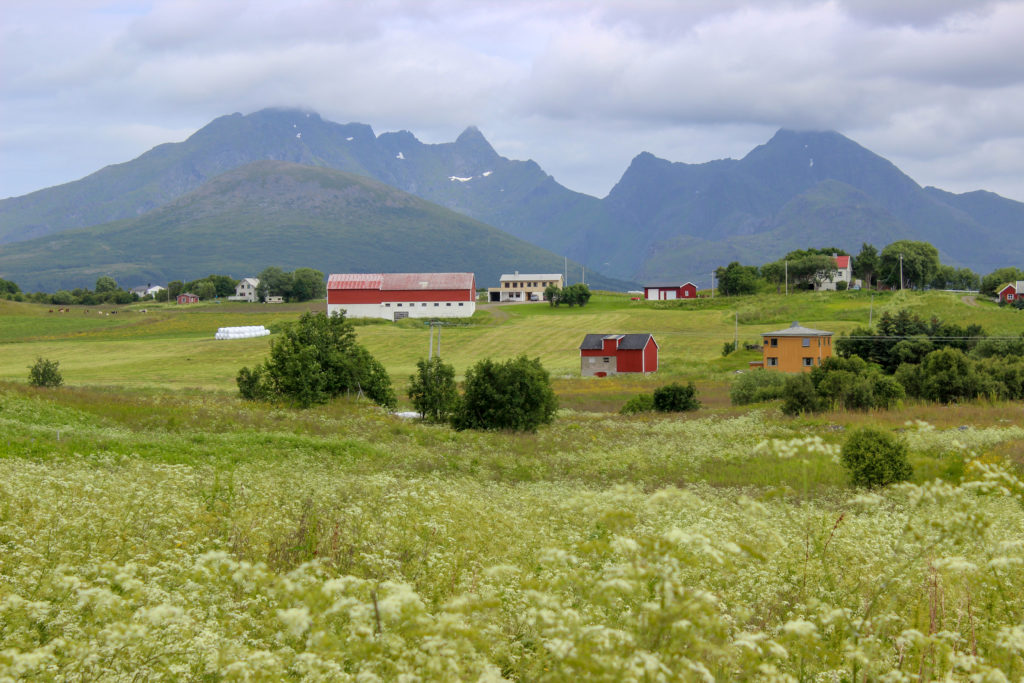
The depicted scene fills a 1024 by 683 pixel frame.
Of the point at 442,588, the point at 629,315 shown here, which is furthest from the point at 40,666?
Result: the point at 629,315

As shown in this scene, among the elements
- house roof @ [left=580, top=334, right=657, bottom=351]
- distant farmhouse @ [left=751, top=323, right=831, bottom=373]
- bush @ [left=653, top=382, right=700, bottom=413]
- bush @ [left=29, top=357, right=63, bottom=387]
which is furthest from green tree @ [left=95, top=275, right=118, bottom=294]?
bush @ [left=653, top=382, right=700, bottom=413]

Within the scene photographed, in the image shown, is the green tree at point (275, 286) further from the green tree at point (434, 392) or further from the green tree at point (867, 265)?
the green tree at point (434, 392)

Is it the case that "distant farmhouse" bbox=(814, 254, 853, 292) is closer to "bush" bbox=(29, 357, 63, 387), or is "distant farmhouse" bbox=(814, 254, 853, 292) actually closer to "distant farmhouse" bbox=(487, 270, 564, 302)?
"distant farmhouse" bbox=(487, 270, 564, 302)

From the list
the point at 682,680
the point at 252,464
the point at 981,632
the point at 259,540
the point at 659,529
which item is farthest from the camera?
the point at 252,464

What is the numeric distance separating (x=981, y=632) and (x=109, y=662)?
6561 mm

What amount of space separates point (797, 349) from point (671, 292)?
83219mm

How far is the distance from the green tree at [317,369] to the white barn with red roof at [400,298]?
76538mm

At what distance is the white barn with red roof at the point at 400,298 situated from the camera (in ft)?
385

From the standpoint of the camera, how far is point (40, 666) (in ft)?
14.5

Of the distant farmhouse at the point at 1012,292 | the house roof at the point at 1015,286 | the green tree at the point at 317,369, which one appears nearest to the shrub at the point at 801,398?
the green tree at the point at 317,369

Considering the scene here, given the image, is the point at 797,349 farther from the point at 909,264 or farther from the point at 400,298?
the point at 909,264

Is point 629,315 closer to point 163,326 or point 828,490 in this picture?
point 163,326

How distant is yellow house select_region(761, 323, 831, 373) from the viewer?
6219cm

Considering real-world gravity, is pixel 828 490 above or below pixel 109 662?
below
